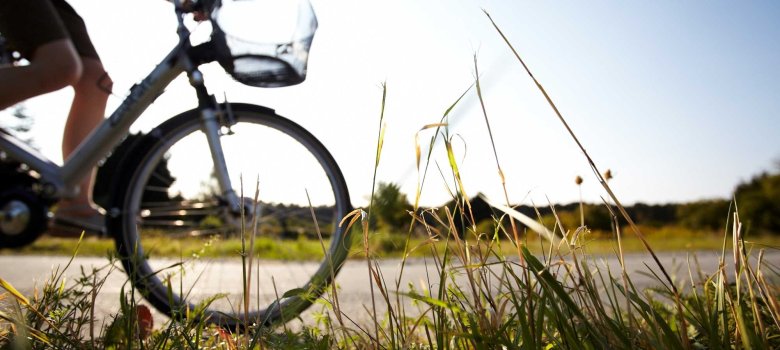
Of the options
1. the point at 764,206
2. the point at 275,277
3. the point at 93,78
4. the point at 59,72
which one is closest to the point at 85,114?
the point at 93,78

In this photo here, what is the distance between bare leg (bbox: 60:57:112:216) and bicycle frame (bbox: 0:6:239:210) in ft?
0.36

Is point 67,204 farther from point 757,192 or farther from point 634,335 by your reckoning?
point 757,192

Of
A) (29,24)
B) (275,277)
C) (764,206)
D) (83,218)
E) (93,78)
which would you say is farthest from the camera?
(764,206)

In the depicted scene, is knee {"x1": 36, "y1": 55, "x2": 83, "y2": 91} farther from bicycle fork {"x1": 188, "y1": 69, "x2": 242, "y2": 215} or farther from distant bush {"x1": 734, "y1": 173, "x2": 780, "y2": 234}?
distant bush {"x1": 734, "y1": 173, "x2": 780, "y2": 234}

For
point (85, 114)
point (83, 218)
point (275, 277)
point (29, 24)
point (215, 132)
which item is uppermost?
point (29, 24)

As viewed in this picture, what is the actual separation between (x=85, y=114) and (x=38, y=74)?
13.0 inches

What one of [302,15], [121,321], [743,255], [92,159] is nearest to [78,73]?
[92,159]

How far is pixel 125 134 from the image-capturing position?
2.60 m

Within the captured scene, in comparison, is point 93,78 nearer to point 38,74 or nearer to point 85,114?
point 85,114

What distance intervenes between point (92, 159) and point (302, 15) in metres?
1.18

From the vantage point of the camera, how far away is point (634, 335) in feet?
2.65

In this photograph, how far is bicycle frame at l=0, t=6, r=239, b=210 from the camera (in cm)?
236

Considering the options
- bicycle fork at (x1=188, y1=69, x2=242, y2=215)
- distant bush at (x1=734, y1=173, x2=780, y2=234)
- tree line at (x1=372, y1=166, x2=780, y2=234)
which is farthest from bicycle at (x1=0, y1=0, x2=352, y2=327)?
distant bush at (x1=734, y1=173, x2=780, y2=234)

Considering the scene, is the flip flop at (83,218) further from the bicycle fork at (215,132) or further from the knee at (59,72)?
the bicycle fork at (215,132)
